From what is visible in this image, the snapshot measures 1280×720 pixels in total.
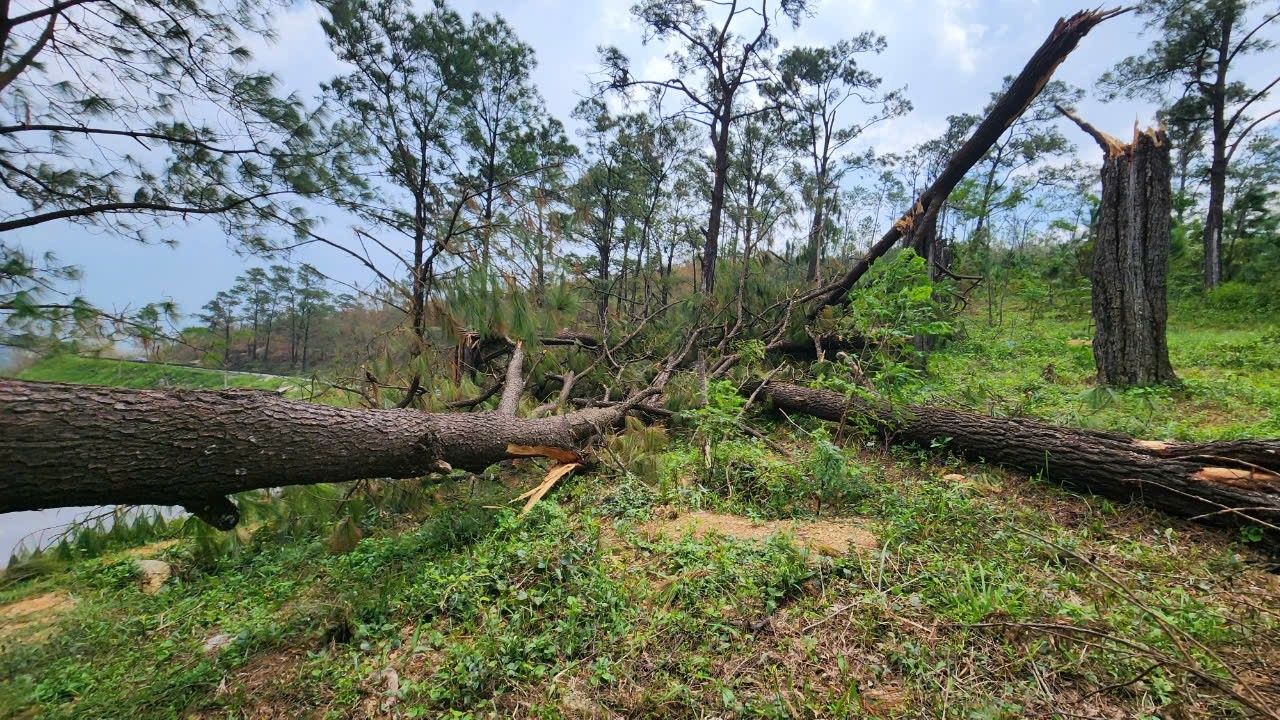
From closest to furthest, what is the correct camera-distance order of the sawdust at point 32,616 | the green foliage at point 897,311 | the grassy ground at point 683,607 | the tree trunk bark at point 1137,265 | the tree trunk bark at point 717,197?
the grassy ground at point 683,607 → the sawdust at point 32,616 → the green foliage at point 897,311 → the tree trunk bark at point 1137,265 → the tree trunk bark at point 717,197

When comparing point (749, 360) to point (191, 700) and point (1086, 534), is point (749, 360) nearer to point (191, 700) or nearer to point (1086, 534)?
point (1086, 534)

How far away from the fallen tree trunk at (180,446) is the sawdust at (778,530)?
1.33 metres

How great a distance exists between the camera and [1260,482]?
1.99 meters

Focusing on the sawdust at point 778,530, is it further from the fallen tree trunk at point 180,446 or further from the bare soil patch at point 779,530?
the fallen tree trunk at point 180,446

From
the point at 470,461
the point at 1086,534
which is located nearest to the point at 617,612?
the point at 470,461

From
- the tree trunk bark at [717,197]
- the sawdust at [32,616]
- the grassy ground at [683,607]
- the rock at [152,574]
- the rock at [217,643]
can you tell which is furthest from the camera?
the tree trunk bark at [717,197]

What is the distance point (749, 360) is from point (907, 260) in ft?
7.79

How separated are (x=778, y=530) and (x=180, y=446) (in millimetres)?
2380

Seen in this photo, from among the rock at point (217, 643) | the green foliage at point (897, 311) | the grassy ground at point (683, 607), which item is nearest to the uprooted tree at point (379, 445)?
the grassy ground at point (683, 607)

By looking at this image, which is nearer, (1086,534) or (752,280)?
(1086,534)

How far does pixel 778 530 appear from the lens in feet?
7.27

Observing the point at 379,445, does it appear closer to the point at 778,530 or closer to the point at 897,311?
the point at 778,530

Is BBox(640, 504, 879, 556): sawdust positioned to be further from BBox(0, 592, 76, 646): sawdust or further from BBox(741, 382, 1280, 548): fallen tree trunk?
BBox(0, 592, 76, 646): sawdust

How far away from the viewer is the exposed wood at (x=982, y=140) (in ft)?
12.2
